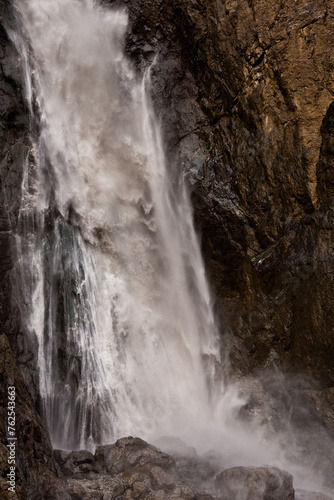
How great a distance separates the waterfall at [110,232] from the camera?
15.0m

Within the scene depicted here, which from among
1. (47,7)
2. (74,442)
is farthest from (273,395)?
(47,7)

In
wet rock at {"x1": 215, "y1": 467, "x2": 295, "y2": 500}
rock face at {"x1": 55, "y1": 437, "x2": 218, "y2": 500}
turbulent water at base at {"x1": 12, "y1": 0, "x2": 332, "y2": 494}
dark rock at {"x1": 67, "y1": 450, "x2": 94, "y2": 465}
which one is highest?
turbulent water at base at {"x1": 12, "y1": 0, "x2": 332, "y2": 494}

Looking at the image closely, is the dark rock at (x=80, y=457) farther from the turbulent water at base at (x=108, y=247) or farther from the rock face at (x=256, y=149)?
the rock face at (x=256, y=149)

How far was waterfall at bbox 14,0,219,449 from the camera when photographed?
15.0m

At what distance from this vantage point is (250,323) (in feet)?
49.5

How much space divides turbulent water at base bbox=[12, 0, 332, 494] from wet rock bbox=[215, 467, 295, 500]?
3.39 m

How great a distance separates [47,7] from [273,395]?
15.6 metres

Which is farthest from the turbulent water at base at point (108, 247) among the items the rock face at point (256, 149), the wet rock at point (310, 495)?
the wet rock at point (310, 495)

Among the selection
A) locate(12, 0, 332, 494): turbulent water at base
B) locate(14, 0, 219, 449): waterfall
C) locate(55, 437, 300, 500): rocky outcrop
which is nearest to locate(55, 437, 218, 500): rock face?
locate(55, 437, 300, 500): rocky outcrop

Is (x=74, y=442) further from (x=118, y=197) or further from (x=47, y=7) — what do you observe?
(x=47, y=7)

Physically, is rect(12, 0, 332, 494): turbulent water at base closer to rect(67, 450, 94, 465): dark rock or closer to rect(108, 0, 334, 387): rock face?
rect(108, 0, 334, 387): rock face

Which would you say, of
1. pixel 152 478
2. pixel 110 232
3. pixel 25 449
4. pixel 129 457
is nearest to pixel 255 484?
pixel 152 478

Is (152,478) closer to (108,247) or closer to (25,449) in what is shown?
(25,449)

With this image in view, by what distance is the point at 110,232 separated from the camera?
53.0ft
